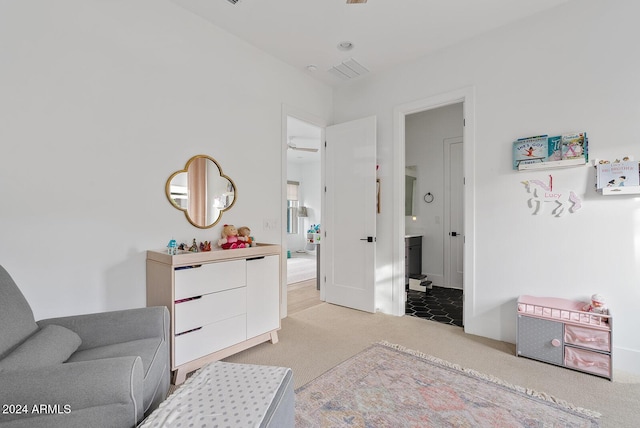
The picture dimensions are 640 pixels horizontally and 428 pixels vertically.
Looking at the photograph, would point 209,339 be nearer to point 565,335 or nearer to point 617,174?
point 565,335

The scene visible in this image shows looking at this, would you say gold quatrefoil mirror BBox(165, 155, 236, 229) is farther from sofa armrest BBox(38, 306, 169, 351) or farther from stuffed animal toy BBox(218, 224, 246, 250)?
sofa armrest BBox(38, 306, 169, 351)

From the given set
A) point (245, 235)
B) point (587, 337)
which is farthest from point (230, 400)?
point (587, 337)

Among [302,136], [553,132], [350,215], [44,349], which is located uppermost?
[302,136]

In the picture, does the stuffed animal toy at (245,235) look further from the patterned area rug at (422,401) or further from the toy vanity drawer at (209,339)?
the patterned area rug at (422,401)

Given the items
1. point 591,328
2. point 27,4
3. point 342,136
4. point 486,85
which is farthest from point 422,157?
point 27,4

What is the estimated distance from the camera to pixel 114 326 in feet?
5.67

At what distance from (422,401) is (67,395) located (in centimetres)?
180

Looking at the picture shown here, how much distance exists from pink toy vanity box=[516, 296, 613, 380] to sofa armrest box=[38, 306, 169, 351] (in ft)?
8.76

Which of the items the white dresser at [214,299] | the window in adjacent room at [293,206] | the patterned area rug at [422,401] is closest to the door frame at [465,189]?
the patterned area rug at [422,401]

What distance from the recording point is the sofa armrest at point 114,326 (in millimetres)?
1682

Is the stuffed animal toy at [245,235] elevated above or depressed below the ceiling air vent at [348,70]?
below

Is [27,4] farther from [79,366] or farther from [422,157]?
[422,157]

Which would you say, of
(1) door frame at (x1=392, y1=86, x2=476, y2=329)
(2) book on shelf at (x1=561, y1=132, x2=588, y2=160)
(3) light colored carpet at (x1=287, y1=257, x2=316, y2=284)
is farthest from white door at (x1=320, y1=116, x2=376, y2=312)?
(2) book on shelf at (x1=561, y1=132, x2=588, y2=160)

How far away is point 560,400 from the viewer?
1892mm
